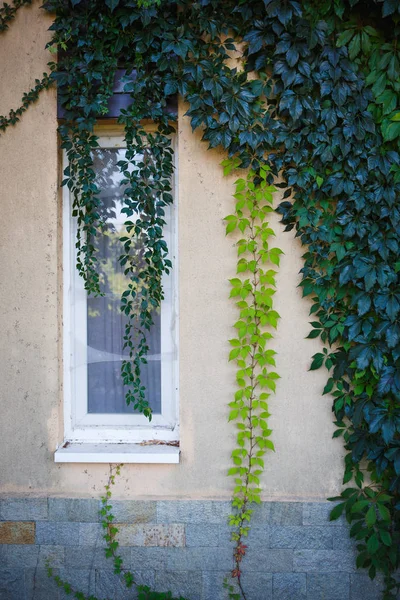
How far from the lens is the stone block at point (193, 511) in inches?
116

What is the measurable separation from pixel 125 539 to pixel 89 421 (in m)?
0.69

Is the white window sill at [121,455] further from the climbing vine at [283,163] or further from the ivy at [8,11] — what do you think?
the ivy at [8,11]

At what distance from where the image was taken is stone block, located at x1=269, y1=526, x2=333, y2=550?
2.93 meters

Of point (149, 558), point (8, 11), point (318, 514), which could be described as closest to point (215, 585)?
point (149, 558)

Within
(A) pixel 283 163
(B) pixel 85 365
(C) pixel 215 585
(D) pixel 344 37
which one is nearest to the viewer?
(D) pixel 344 37

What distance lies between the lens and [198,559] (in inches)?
116

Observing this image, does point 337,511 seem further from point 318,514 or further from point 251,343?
point 251,343

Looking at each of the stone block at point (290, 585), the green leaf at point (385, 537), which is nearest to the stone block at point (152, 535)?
the stone block at point (290, 585)

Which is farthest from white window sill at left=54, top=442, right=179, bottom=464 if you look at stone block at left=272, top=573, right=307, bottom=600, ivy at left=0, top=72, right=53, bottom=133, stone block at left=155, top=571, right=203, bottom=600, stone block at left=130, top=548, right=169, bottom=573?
ivy at left=0, top=72, right=53, bottom=133

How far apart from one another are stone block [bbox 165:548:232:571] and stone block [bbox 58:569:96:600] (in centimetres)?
44

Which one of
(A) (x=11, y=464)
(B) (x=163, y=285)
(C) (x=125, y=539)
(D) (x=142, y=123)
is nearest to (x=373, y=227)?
(B) (x=163, y=285)

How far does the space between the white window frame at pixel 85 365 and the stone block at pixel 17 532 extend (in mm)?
525

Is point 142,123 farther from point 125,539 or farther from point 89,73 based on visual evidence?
point 125,539

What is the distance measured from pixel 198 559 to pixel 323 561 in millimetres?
688
